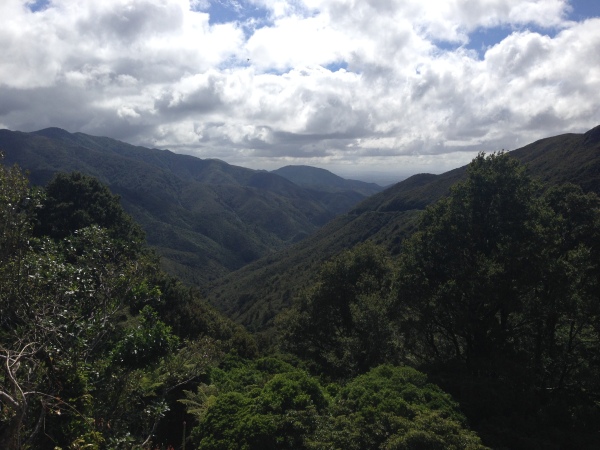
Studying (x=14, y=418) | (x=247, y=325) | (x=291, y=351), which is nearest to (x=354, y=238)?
(x=247, y=325)

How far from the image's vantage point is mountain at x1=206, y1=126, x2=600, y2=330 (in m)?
96.8

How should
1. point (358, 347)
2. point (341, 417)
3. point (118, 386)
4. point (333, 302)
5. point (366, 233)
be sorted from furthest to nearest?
point (366, 233) < point (333, 302) < point (358, 347) < point (341, 417) < point (118, 386)

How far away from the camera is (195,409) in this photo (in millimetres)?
13125

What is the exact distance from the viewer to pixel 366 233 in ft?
486

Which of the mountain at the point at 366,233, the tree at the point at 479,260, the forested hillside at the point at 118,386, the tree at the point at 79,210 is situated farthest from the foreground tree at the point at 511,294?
the mountain at the point at 366,233

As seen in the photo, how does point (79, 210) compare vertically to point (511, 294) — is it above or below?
above

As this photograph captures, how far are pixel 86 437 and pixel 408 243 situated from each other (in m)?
16.5

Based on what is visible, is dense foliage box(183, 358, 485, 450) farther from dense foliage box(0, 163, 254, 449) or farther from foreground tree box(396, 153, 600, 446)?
foreground tree box(396, 153, 600, 446)

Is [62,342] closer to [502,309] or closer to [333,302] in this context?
[502,309]

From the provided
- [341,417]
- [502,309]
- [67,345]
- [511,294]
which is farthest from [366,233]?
[67,345]

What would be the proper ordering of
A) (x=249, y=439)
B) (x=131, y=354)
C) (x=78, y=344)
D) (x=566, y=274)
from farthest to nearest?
1. (x=566, y=274)
2. (x=131, y=354)
3. (x=249, y=439)
4. (x=78, y=344)

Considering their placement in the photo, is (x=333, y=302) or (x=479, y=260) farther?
(x=333, y=302)

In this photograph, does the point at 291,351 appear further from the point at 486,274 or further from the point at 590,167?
the point at 590,167

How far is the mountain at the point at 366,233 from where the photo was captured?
9675cm
